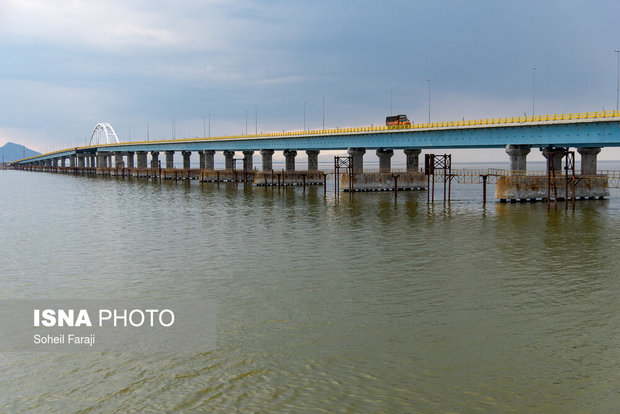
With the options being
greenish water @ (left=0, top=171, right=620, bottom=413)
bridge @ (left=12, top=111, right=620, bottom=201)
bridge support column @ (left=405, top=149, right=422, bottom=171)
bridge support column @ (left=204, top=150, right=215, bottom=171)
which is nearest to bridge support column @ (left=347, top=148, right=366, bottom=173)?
bridge @ (left=12, top=111, right=620, bottom=201)

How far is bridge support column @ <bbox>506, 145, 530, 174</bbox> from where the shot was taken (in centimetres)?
7100

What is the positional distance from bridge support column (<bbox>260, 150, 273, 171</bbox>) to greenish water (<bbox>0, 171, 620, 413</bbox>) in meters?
82.3

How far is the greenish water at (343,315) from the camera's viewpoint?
13.2 meters

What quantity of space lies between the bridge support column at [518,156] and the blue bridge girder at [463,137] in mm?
1069

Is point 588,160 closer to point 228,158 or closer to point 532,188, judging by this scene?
point 532,188

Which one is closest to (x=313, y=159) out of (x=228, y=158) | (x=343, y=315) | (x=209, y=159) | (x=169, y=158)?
(x=228, y=158)

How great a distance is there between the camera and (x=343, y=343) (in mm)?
16656

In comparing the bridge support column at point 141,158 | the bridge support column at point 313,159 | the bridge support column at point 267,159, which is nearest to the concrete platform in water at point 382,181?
the bridge support column at point 313,159

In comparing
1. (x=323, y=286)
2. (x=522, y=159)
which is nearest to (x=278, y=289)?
(x=323, y=286)

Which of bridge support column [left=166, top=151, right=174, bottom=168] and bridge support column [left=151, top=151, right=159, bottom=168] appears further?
bridge support column [left=151, top=151, right=159, bottom=168]

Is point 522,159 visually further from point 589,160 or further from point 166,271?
point 166,271

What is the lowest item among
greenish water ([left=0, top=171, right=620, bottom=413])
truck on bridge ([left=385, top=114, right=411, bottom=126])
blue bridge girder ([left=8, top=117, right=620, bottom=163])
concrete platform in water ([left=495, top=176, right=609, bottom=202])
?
greenish water ([left=0, top=171, right=620, bottom=413])

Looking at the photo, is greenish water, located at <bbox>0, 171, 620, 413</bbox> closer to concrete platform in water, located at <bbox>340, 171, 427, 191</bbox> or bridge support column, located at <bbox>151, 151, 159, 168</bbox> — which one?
concrete platform in water, located at <bbox>340, 171, 427, 191</bbox>

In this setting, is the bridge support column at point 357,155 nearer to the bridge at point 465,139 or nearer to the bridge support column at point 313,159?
the bridge at point 465,139
